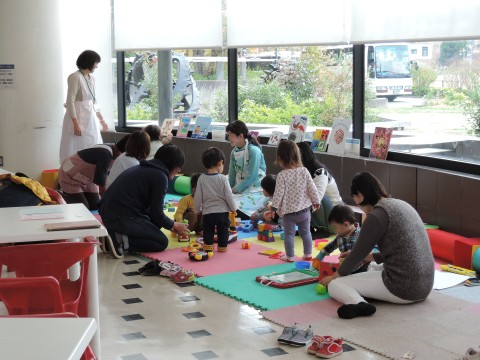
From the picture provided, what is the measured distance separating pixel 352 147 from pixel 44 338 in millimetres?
6040

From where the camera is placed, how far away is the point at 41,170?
10.1 meters

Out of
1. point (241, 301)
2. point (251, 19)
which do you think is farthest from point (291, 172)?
point (251, 19)

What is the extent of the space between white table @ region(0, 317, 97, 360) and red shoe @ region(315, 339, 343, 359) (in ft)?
7.03

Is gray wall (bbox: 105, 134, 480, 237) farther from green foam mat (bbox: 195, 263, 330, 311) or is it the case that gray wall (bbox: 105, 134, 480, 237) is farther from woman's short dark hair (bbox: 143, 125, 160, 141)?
woman's short dark hair (bbox: 143, 125, 160, 141)

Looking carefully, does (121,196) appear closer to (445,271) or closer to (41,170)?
(445,271)

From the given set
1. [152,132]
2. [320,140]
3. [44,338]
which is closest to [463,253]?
[320,140]

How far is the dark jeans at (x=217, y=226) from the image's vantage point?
21.6ft

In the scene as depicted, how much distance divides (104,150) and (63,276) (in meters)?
4.58

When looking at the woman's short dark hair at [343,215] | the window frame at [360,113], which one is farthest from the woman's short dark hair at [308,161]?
the woman's short dark hair at [343,215]

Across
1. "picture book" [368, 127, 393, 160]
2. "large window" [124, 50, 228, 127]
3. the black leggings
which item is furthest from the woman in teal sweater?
"large window" [124, 50, 228, 127]

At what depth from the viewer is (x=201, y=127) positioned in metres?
9.78

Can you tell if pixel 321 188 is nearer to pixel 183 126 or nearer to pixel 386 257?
pixel 386 257

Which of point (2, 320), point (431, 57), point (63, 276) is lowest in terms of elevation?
point (63, 276)

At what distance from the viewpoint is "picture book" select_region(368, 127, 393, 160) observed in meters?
7.45
